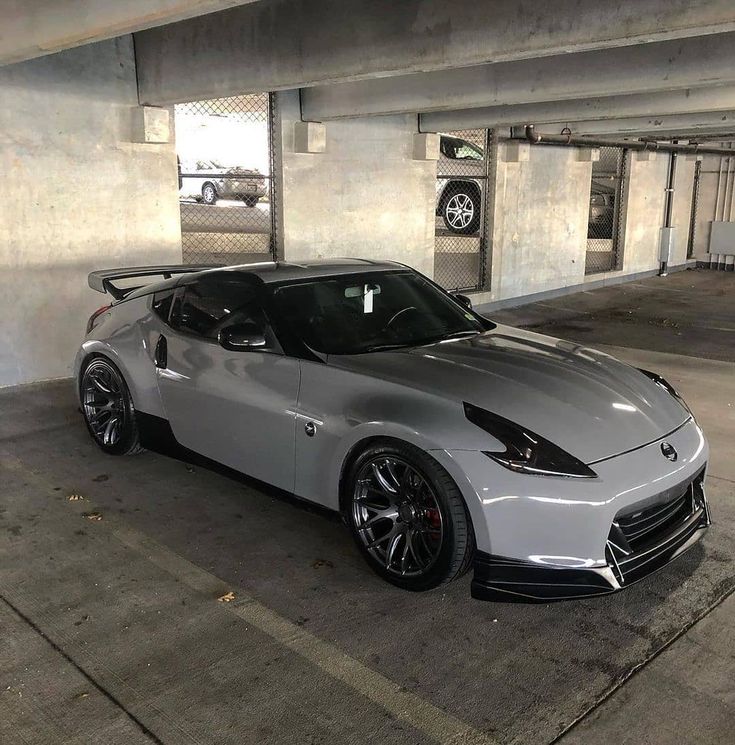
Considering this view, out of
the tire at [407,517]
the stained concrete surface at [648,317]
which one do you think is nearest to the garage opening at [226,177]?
the stained concrete surface at [648,317]

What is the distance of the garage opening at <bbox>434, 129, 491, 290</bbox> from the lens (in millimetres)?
11914

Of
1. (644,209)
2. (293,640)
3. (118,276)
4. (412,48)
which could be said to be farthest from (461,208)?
(293,640)

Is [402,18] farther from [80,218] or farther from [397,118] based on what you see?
[397,118]

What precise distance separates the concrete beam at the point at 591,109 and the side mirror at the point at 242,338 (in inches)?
256

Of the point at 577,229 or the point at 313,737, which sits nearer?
the point at 313,737

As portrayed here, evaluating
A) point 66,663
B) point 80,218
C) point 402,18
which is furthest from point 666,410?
point 80,218

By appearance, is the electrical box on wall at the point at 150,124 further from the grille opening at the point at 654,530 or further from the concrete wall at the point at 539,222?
the grille opening at the point at 654,530

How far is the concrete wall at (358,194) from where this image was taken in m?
8.93

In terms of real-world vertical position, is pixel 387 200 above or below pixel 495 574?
above

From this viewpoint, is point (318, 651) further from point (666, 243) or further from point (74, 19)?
point (666, 243)

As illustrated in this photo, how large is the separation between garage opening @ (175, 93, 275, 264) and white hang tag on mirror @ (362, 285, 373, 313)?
4.51 m

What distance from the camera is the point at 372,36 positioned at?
5.66 meters

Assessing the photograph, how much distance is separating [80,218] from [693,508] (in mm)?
5914

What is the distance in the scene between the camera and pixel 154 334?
4656 mm
